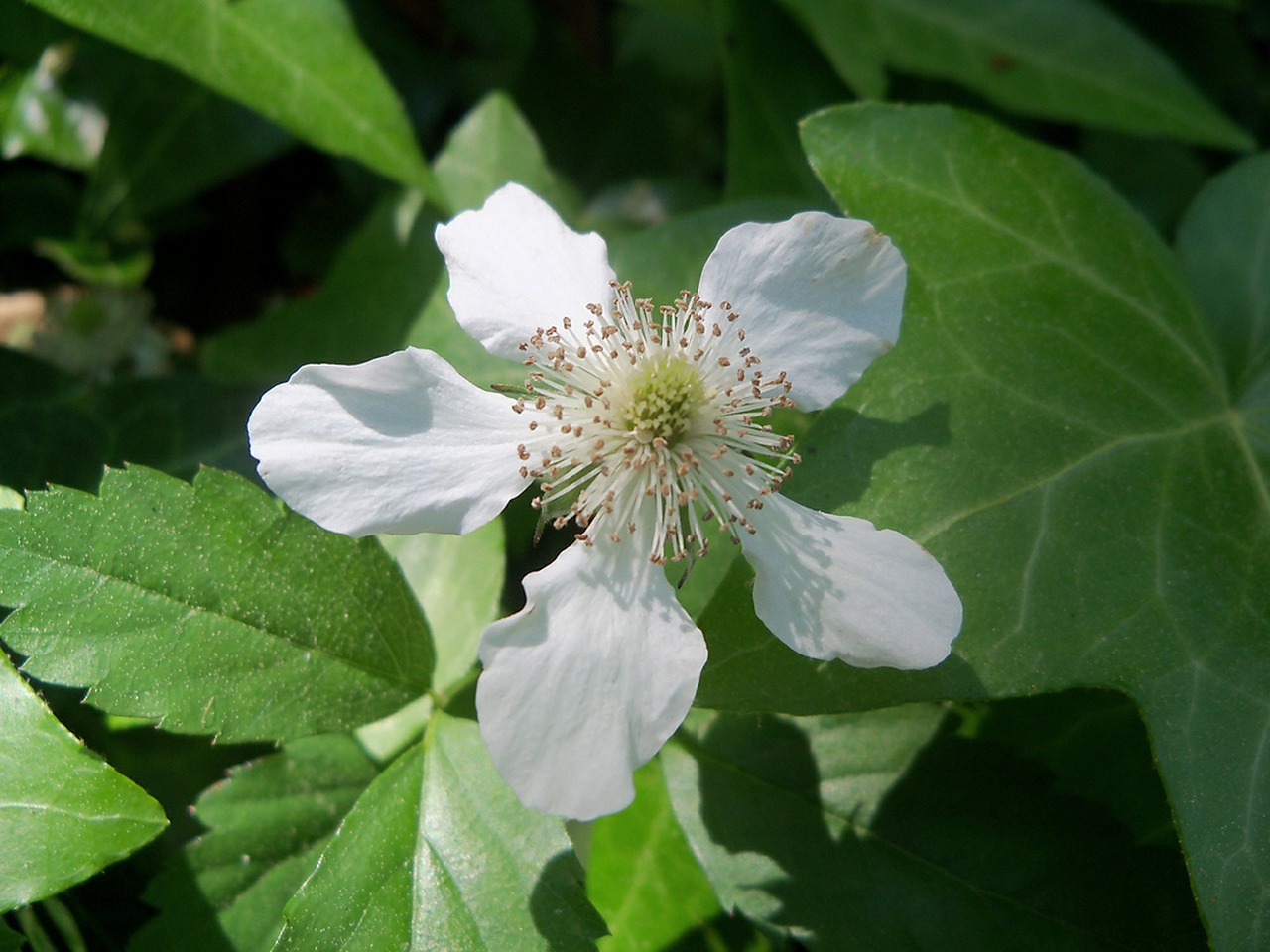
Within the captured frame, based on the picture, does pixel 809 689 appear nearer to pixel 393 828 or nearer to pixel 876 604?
pixel 876 604

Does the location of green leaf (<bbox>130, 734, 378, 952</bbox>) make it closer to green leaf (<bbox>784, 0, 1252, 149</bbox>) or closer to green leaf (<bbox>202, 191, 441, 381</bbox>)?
green leaf (<bbox>202, 191, 441, 381</bbox>)

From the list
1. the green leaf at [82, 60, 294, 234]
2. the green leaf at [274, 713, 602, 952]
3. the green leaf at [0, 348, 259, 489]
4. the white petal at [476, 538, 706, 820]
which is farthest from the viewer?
the green leaf at [82, 60, 294, 234]

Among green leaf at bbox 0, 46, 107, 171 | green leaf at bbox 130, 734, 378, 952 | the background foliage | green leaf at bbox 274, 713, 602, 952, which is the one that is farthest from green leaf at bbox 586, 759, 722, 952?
green leaf at bbox 0, 46, 107, 171

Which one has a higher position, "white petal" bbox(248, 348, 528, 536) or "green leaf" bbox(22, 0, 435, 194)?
"green leaf" bbox(22, 0, 435, 194)

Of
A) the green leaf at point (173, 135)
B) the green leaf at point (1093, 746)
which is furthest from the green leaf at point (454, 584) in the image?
the green leaf at point (173, 135)

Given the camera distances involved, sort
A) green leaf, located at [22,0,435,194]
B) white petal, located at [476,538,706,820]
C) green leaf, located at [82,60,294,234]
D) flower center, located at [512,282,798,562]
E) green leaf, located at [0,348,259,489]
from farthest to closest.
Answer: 1. green leaf, located at [82,60,294,234]
2. green leaf, located at [0,348,259,489]
3. green leaf, located at [22,0,435,194]
4. flower center, located at [512,282,798,562]
5. white petal, located at [476,538,706,820]

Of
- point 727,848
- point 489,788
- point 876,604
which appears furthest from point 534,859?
point 876,604

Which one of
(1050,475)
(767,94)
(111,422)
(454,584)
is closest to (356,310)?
(111,422)
